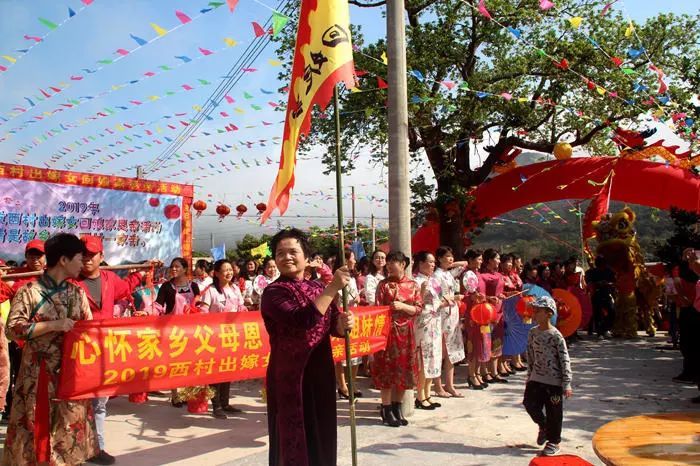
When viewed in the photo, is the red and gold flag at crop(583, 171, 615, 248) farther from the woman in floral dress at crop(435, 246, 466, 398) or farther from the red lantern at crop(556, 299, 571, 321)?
the woman in floral dress at crop(435, 246, 466, 398)

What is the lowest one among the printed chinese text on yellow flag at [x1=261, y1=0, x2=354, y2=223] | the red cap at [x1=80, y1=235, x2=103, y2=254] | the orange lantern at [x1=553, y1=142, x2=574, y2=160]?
the red cap at [x1=80, y1=235, x2=103, y2=254]

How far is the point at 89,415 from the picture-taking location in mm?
3877

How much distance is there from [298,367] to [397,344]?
9.58 ft

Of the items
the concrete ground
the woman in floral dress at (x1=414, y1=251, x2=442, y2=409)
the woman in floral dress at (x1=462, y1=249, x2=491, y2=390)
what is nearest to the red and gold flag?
the concrete ground

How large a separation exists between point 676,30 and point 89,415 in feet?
47.8

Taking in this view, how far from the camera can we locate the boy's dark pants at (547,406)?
461cm

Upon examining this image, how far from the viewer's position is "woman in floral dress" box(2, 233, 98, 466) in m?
3.59

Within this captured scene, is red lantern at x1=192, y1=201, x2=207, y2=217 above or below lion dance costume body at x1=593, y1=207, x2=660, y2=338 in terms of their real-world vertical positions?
above

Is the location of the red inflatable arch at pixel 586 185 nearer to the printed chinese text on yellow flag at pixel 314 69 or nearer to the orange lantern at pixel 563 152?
the orange lantern at pixel 563 152

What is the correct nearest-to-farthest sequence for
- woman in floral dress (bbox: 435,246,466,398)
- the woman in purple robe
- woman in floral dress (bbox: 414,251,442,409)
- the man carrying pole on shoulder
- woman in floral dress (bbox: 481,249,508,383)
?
1. the woman in purple robe
2. the man carrying pole on shoulder
3. woman in floral dress (bbox: 414,251,442,409)
4. woman in floral dress (bbox: 435,246,466,398)
5. woman in floral dress (bbox: 481,249,508,383)

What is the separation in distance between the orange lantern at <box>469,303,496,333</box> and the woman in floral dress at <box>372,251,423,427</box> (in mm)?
1559

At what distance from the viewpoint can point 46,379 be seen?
3689 mm

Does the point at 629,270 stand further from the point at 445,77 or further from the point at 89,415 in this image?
the point at 89,415

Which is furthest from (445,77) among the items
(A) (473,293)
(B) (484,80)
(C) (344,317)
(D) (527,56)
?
(C) (344,317)
